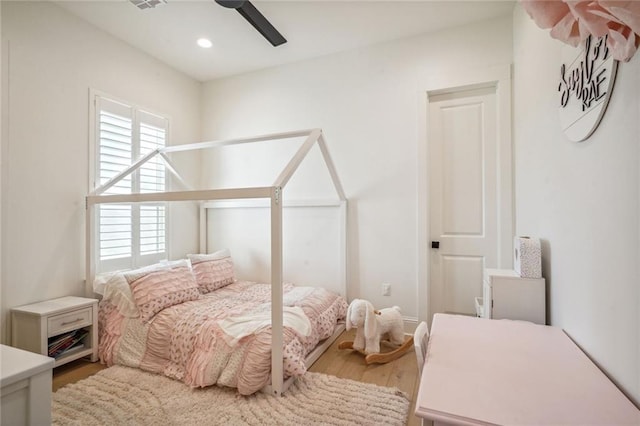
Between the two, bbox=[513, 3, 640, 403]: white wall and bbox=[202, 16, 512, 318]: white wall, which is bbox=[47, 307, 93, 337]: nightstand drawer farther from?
bbox=[513, 3, 640, 403]: white wall

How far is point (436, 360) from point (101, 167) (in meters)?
Result: 2.98

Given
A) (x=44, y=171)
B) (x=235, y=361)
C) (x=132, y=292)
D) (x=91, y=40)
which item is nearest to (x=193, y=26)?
(x=91, y=40)

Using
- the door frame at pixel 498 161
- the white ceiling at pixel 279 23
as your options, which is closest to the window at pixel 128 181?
the white ceiling at pixel 279 23

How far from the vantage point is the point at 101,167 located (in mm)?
2621

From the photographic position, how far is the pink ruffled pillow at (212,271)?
2844 mm

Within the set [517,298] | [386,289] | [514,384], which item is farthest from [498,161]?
[514,384]

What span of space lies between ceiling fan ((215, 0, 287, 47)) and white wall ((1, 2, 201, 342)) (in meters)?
1.39

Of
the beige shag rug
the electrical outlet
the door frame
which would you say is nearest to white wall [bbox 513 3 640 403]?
the door frame

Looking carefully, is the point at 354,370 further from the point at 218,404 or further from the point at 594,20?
the point at 594,20

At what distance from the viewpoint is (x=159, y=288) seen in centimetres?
230

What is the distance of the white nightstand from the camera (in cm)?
195

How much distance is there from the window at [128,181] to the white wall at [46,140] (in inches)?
5.3

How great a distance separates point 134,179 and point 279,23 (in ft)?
6.57

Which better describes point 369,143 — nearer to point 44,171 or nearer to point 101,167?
point 101,167
